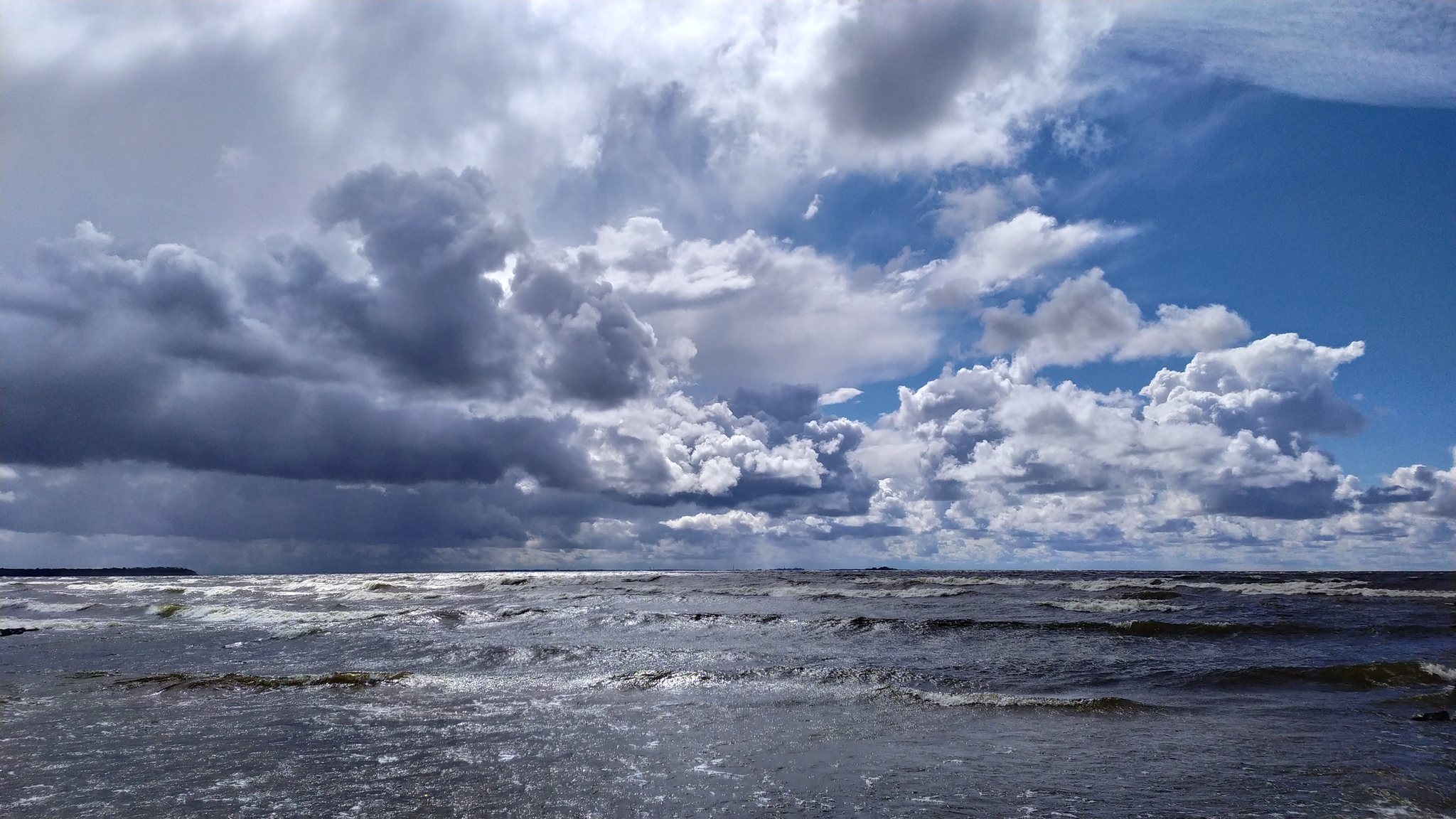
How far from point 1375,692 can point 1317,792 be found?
1045 centimetres

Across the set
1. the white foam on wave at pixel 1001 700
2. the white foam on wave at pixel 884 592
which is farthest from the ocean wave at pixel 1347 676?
the white foam on wave at pixel 884 592

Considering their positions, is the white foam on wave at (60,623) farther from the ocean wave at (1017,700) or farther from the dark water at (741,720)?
the ocean wave at (1017,700)

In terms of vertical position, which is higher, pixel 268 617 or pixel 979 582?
pixel 268 617

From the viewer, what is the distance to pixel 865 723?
1486 cm

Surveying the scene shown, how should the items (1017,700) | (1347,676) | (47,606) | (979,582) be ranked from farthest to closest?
(979,582) < (47,606) < (1347,676) < (1017,700)

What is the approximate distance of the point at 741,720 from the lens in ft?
50.0

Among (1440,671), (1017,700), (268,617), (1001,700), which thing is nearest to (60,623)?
(268,617)

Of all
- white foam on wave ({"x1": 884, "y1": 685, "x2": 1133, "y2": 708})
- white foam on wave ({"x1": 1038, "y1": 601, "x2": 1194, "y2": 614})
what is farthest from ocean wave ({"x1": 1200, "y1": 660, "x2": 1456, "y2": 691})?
white foam on wave ({"x1": 1038, "y1": 601, "x2": 1194, "y2": 614})

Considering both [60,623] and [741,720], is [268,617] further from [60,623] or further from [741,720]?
[741,720]

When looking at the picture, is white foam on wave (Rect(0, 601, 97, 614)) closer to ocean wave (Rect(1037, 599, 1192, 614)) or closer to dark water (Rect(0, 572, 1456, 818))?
dark water (Rect(0, 572, 1456, 818))

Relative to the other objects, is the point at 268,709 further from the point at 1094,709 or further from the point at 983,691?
the point at 1094,709

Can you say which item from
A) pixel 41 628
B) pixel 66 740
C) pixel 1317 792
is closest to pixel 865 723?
pixel 1317 792

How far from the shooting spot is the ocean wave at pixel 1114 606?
41.1m

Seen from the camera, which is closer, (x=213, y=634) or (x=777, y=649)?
(x=777, y=649)
